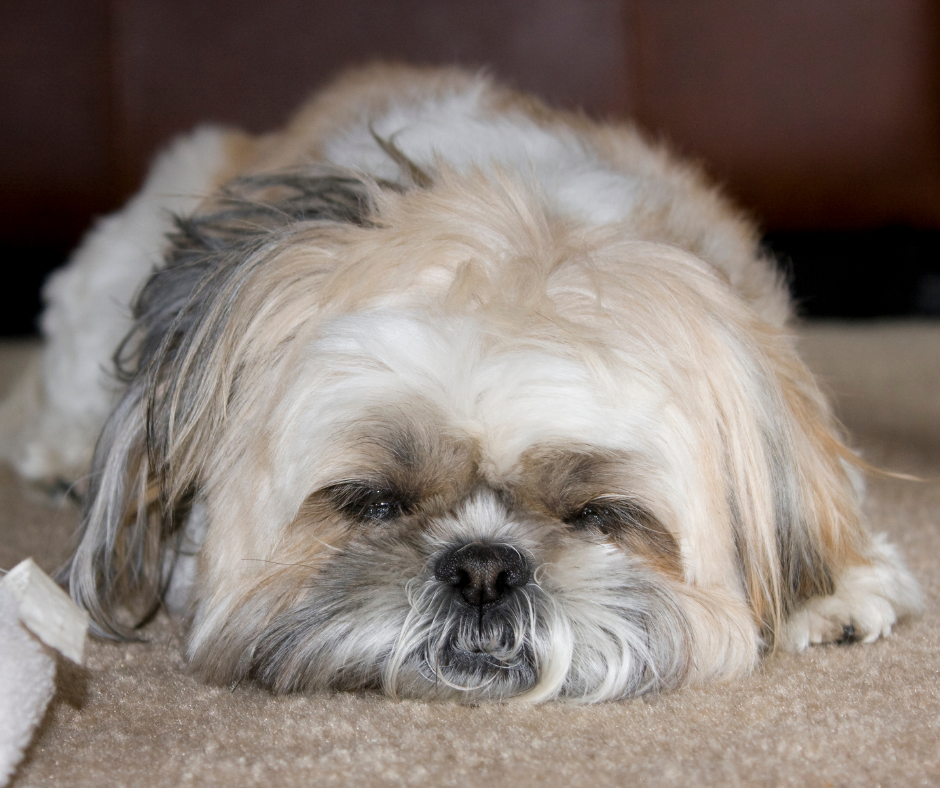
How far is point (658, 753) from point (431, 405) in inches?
18.3

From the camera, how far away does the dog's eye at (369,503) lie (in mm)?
1359

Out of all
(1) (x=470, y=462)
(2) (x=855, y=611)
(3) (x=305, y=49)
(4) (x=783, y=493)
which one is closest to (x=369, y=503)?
(1) (x=470, y=462)

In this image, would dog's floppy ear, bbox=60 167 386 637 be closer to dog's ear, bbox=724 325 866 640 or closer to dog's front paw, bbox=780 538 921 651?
dog's ear, bbox=724 325 866 640

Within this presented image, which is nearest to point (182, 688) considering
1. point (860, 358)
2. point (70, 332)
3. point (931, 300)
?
point (70, 332)

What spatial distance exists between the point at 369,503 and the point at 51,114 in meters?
3.37

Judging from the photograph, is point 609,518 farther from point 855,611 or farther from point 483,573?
point 855,611

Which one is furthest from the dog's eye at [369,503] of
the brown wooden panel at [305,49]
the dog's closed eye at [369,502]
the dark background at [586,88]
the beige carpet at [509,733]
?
the brown wooden panel at [305,49]

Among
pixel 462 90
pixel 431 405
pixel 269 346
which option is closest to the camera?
pixel 431 405

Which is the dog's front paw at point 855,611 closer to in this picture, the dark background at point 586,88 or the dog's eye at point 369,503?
the dog's eye at point 369,503

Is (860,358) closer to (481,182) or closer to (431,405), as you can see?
(481,182)

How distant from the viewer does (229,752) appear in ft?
3.50

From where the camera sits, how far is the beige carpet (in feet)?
3.30

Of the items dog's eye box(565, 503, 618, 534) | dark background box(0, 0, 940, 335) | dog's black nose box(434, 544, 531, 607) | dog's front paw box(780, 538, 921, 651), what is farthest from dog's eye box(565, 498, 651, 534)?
dark background box(0, 0, 940, 335)

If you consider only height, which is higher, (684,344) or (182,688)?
(684,344)
